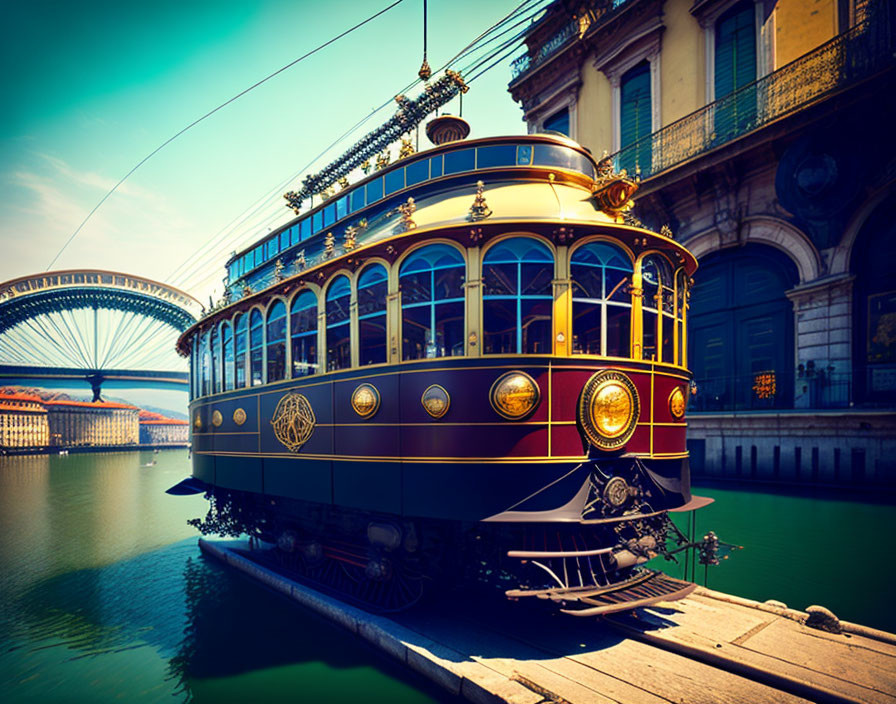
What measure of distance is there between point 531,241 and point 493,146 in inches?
96.3

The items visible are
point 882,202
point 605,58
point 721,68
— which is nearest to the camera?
point 882,202

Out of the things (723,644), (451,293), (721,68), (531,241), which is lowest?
(723,644)

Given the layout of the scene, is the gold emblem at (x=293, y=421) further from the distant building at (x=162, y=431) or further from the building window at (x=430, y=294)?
the distant building at (x=162, y=431)

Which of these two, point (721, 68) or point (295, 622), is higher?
point (721, 68)

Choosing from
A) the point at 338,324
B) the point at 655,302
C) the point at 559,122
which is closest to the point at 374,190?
the point at 338,324

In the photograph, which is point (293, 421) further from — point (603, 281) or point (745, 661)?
point (745, 661)

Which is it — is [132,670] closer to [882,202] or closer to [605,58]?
[882,202]

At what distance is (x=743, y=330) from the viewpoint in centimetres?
1666

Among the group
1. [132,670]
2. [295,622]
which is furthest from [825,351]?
[132,670]

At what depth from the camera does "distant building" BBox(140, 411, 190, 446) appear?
88438mm

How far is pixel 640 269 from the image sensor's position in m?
6.93

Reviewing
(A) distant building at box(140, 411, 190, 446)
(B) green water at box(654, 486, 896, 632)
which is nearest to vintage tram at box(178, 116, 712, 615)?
(B) green water at box(654, 486, 896, 632)

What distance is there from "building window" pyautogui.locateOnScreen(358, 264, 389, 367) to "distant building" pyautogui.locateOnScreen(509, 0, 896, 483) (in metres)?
6.82

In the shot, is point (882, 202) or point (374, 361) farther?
point (882, 202)
